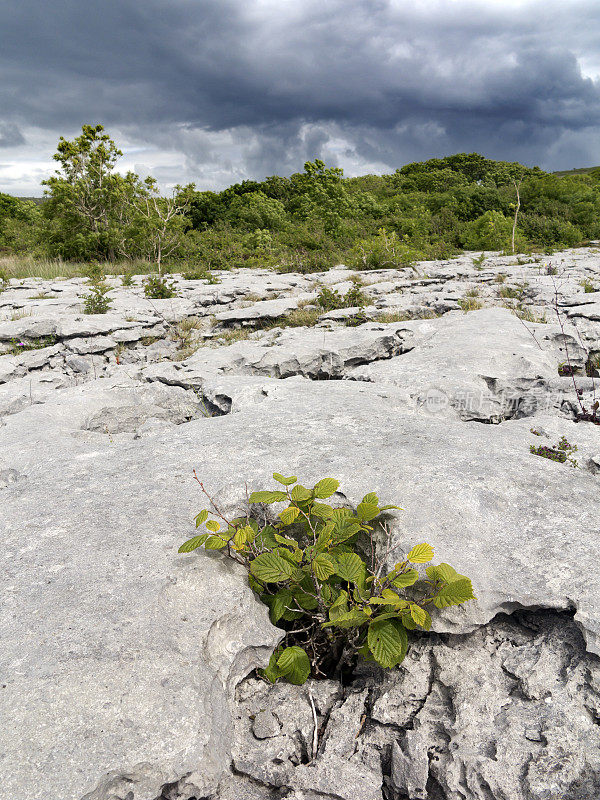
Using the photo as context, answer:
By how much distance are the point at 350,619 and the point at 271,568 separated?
337 millimetres

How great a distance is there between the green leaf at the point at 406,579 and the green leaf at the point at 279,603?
0.42m

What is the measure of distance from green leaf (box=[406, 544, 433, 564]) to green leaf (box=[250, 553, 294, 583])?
45cm

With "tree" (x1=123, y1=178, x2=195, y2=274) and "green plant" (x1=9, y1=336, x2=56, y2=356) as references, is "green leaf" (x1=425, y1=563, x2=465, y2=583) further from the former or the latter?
"tree" (x1=123, y1=178, x2=195, y2=274)

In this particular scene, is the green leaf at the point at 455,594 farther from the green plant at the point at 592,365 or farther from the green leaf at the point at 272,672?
the green plant at the point at 592,365

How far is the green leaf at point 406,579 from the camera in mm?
A: 1601

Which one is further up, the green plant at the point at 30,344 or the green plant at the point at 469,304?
the green plant at the point at 469,304

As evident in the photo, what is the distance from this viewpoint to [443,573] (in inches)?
64.6

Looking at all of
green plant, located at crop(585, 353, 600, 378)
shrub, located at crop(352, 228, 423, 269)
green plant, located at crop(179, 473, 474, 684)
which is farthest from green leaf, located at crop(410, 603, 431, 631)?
shrub, located at crop(352, 228, 423, 269)

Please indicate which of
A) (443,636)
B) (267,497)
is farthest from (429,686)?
(267,497)

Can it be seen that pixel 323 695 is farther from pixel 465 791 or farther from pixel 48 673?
pixel 48 673

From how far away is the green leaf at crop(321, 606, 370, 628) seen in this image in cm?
157

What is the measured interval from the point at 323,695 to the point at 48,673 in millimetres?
927

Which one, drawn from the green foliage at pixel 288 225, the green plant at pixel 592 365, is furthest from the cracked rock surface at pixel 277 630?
the green foliage at pixel 288 225

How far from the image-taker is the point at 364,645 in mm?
1683
